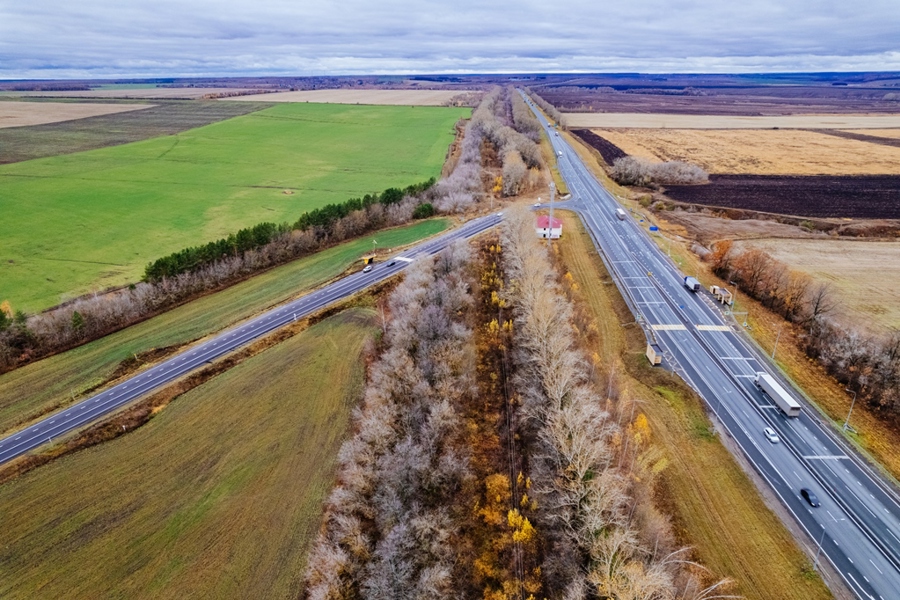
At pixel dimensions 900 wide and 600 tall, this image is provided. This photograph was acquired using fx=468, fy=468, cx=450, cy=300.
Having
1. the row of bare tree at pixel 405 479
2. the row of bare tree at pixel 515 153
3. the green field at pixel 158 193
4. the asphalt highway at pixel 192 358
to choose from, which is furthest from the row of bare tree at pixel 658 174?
the row of bare tree at pixel 405 479

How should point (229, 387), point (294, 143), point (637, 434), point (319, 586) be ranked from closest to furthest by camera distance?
1. point (319, 586)
2. point (637, 434)
3. point (229, 387)
4. point (294, 143)

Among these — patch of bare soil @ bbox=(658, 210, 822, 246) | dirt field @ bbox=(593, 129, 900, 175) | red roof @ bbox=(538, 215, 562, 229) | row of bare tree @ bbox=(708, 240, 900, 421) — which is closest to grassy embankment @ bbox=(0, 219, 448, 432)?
red roof @ bbox=(538, 215, 562, 229)

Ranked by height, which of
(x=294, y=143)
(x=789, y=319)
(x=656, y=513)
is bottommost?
(x=656, y=513)

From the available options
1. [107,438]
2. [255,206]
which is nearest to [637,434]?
[107,438]

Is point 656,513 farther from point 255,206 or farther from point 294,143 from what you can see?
point 294,143

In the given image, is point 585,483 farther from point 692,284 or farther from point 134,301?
point 134,301

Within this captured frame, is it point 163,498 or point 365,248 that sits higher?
point 365,248

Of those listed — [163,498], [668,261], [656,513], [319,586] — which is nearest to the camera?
[319,586]
